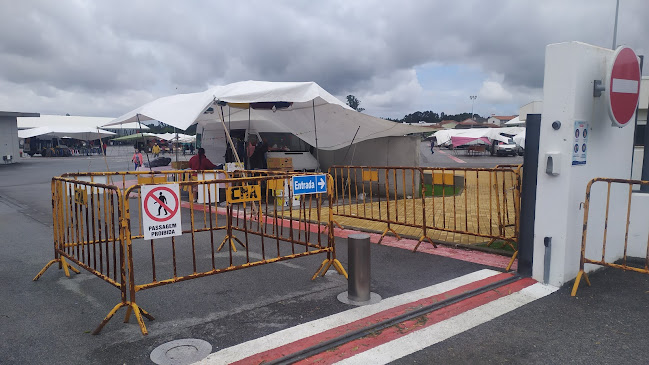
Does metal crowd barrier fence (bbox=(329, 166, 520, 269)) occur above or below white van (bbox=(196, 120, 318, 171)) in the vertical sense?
below

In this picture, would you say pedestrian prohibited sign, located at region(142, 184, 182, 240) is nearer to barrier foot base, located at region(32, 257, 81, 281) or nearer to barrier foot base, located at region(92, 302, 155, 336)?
barrier foot base, located at region(92, 302, 155, 336)

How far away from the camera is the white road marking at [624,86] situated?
5.19 m

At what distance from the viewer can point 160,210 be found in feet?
14.6

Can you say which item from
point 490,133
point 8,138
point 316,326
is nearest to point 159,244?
point 316,326

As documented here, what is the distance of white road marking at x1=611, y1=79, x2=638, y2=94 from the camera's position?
17.0 feet

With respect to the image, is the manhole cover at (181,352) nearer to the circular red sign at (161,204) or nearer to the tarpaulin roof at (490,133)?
the circular red sign at (161,204)

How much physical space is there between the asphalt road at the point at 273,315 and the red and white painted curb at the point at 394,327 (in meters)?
0.14

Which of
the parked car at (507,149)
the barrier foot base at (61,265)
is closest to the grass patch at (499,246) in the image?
the barrier foot base at (61,265)

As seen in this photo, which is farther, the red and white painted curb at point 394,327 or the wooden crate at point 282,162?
the wooden crate at point 282,162

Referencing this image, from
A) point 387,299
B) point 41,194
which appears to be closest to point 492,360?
point 387,299

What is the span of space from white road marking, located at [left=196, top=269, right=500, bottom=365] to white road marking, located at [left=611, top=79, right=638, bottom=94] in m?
2.82

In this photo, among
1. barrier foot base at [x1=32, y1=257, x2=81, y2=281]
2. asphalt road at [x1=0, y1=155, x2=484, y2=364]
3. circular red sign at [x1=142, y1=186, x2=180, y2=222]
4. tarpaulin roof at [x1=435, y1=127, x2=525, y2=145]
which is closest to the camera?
asphalt road at [x1=0, y1=155, x2=484, y2=364]

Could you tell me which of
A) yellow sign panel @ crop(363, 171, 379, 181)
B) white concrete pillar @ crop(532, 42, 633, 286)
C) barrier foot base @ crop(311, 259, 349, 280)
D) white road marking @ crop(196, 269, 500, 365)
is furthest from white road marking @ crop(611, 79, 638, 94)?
yellow sign panel @ crop(363, 171, 379, 181)

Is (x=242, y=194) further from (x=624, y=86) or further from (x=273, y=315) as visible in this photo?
(x=624, y=86)
